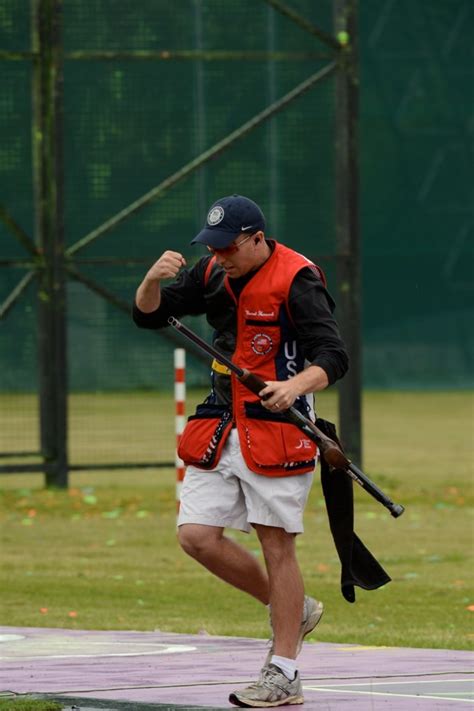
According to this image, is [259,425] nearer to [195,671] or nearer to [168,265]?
[168,265]

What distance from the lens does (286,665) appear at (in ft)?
24.1

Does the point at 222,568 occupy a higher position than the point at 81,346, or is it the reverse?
the point at 222,568

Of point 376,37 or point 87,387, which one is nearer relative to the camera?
point 87,387

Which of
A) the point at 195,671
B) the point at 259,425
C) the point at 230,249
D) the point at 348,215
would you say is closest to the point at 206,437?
the point at 259,425

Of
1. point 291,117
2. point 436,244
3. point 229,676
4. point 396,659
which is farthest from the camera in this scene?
point 436,244

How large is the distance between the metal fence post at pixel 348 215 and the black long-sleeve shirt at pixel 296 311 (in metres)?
10.6

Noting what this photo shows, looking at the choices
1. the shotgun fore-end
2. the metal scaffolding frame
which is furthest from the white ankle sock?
the metal scaffolding frame

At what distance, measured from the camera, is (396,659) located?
28.1 ft

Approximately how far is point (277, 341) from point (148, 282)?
1.77 feet

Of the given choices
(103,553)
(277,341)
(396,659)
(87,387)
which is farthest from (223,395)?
(87,387)

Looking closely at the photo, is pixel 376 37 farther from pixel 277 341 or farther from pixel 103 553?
pixel 277 341

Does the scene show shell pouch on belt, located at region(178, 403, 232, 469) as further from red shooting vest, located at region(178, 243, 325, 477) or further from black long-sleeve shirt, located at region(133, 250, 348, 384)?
black long-sleeve shirt, located at region(133, 250, 348, 384)

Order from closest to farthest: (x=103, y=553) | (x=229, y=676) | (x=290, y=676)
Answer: (x=290, y=676), (x=229, y=676), (x=103, y=553)

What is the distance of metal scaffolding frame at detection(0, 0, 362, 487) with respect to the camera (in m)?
17.7
